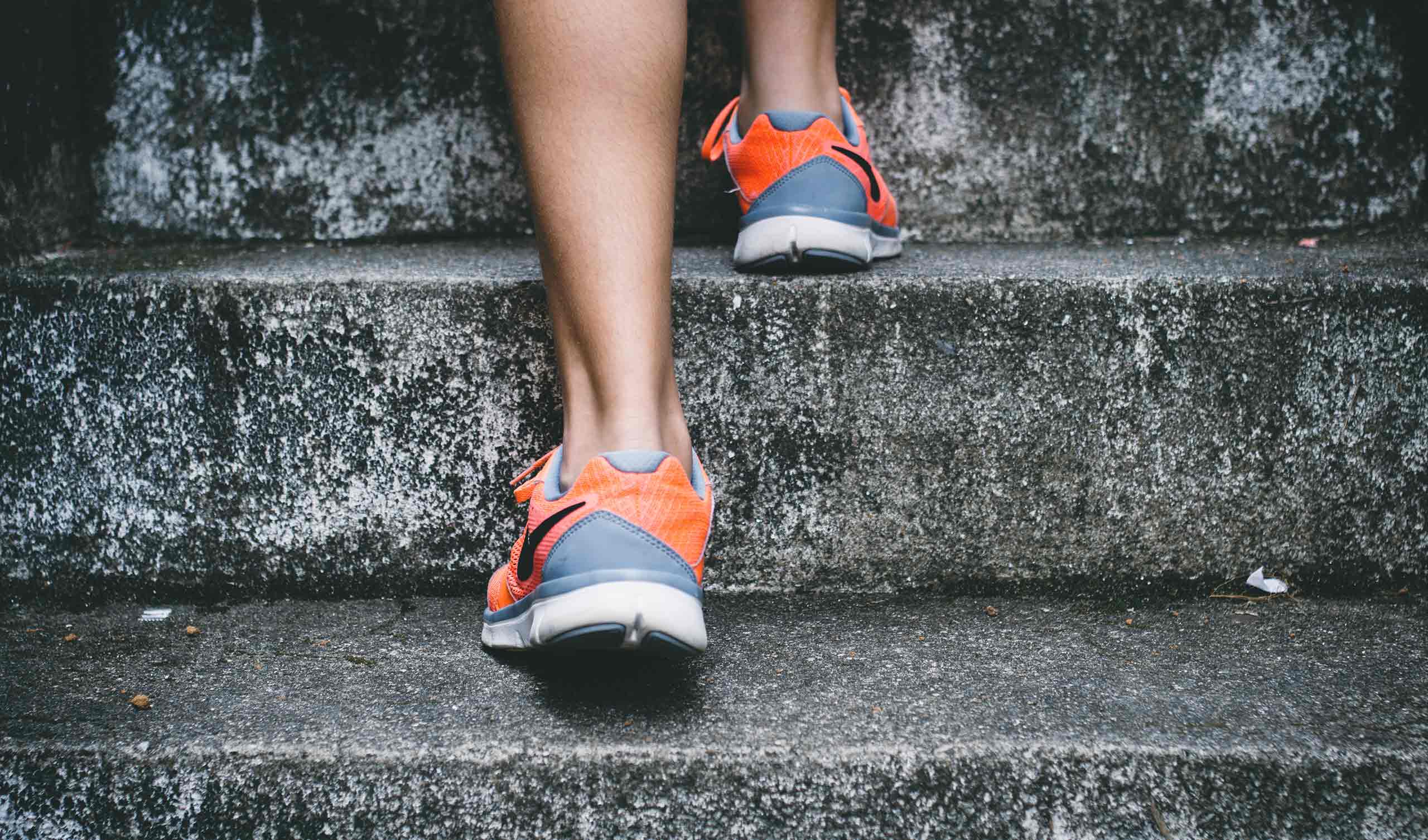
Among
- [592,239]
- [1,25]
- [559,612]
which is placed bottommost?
[559,612]

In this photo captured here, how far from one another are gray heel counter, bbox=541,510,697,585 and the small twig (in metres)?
0.41

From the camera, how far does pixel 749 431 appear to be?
3.19 feet

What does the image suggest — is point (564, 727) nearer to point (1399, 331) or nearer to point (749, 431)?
point (749, 431)

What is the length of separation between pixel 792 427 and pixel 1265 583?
0.56 meters

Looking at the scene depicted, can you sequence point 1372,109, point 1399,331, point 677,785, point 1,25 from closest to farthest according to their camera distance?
point 677,785 → point 1399,331 → point 1,25 → point 1372,109

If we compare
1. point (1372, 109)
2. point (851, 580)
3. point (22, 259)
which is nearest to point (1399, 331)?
point (1372, 109)

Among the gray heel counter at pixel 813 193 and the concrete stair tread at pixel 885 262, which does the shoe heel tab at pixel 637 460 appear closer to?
the concrete stair tread at pixel 885 262

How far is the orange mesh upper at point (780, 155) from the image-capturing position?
1026mm

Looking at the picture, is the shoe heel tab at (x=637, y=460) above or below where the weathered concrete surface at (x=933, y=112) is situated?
below

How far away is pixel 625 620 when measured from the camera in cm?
69

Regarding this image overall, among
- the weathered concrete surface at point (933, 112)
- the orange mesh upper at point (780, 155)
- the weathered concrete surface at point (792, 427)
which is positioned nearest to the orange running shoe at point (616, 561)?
the weathered concrete surface at point (792, 427)

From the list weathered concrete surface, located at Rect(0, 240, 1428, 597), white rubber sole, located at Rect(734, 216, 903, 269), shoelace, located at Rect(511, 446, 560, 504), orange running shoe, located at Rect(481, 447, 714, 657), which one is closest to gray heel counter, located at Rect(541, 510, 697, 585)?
orange running shoe, located at Rect(481, 447, 714, 657)

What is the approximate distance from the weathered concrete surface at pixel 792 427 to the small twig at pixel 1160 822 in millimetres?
312

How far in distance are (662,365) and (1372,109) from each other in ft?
3.80
